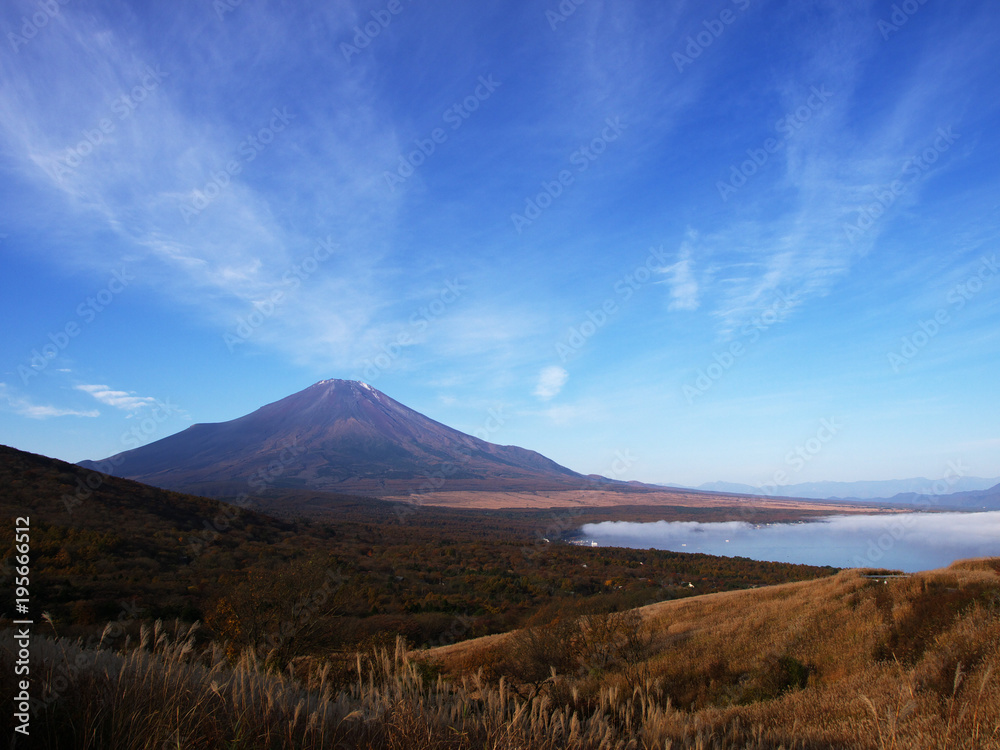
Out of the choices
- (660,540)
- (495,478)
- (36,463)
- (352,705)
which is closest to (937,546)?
(660,540)

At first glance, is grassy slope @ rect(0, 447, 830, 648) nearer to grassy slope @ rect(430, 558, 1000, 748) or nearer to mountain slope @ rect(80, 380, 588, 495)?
grassy slope @ rect(430, 558, 1000, 748)

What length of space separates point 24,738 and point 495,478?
183478 mm

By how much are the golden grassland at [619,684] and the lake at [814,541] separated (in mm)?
30686

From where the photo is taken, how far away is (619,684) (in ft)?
17.0

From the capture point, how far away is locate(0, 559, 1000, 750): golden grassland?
229 centimetres

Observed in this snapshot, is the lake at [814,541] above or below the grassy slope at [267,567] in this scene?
below

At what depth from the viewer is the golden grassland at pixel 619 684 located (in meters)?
2.29

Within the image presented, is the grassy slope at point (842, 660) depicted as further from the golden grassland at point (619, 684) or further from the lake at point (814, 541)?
the lake at point (814, 541)

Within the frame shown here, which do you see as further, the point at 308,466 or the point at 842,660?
the point at 308,466

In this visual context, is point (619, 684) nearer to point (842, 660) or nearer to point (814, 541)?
point (842, 660)

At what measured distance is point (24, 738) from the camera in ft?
6.98

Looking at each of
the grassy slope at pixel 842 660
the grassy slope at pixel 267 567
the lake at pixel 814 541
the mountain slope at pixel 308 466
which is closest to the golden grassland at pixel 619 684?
the grassy slope at pixel 842 660

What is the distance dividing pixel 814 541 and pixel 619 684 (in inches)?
3330

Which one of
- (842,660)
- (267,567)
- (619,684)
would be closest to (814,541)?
(267,567)
